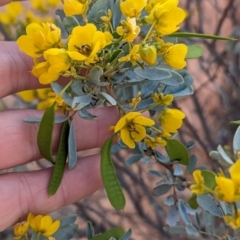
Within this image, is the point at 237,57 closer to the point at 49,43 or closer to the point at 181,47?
the point at 181,47

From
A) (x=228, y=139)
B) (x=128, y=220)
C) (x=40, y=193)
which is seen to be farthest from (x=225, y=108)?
(x=40, y=193)

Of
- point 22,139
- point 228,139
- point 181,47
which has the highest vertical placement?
point 181,47

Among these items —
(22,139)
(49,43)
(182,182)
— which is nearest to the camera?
(49,43)

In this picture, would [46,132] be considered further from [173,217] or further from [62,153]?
[173,217]

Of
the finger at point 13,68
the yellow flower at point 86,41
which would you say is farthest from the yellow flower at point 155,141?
the finger at point 13,68

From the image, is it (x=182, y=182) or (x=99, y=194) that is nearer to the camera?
(x=182, y=182)

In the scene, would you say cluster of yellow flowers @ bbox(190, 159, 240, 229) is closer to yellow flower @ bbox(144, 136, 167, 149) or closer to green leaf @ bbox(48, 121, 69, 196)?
yellow flower @ bbox(144, 136, 167, 149)

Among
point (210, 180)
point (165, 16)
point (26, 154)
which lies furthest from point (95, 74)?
point (26, 154)
